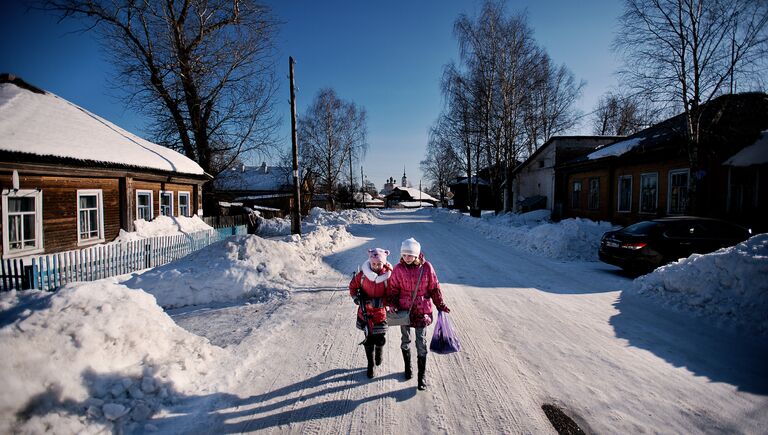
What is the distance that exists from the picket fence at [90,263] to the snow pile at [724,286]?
12.6 meters

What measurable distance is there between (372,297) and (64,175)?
1268 cm

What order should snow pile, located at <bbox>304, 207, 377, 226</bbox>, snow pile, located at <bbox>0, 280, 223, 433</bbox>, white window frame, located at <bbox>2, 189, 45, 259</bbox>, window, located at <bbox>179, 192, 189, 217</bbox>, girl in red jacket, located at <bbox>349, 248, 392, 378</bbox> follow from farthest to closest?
snow pile, located at <bbox>304, 207, 377, 226</bbox>, window, located at <bbox>179, 192, 189, 217</bbox>, white window frame, located at <bbox>2, 189, 45, 259</bbox>, girl in red jacket, located at <bbox>349, 248, 392, 378</bbox>, snow pile, located at <bbox>0, 280, 223, 433</bbox>

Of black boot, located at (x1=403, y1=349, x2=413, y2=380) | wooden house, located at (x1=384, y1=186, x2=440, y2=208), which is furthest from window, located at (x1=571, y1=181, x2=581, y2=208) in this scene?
wooden house, located at (x1=384, y1=186, x2=440, y2=208)

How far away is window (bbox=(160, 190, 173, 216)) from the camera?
16391 millimetres

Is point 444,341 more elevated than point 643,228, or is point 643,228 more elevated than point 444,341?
point 643,228

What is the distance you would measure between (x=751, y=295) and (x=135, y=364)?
27.5ft

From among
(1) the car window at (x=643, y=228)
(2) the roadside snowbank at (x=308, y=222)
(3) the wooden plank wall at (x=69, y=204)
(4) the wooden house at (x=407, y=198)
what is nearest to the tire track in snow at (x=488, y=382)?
(1) the car window at (x=643, y=228)

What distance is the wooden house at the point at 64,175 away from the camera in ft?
31.8

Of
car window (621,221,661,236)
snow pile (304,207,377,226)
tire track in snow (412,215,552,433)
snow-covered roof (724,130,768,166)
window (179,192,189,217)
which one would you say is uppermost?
snow-covered roof (724,130,768,166)

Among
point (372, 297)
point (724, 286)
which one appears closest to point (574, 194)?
point (724, 286)

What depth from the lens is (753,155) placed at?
11.7 meters

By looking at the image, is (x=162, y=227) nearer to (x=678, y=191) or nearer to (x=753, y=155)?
(x=678, y=191)

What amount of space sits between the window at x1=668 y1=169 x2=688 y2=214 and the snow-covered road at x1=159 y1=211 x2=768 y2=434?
10627 mm

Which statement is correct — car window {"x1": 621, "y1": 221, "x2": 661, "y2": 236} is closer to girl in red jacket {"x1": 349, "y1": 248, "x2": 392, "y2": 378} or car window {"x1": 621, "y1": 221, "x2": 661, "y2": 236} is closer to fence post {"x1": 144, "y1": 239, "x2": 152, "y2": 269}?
girl in red jacket {"x1": 349, "y1": 248, "x2": 392, "y2": 378}
